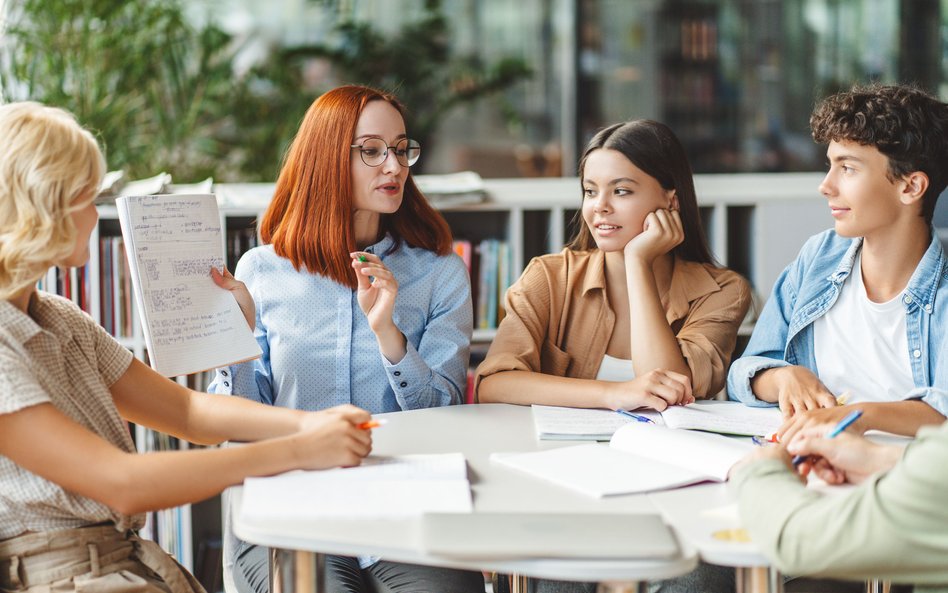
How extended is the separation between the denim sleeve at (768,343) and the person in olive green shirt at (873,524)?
28.8 inches

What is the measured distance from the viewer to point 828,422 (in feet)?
4.91

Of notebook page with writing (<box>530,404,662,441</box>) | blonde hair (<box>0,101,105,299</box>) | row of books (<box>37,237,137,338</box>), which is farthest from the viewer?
row of books (<box>37,237,137,338</box>)

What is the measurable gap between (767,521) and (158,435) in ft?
6.66

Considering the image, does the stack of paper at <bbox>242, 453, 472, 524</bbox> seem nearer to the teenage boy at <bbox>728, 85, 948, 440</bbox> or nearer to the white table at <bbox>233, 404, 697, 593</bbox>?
the white table at <bbox>233, 404, 697, 593</bbox>

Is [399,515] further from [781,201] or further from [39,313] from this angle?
[781,201]

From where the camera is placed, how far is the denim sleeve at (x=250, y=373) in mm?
1890

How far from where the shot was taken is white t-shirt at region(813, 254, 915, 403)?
1812 mm

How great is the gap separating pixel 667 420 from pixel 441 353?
1.67ft

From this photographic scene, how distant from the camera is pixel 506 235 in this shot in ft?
9.27

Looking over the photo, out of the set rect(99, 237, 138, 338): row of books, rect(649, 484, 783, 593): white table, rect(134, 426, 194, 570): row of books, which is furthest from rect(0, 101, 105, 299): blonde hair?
rect(134, 426, 194, 570): row of books

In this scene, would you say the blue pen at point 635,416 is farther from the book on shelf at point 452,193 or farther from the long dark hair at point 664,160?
the book on shelf at point 452,193

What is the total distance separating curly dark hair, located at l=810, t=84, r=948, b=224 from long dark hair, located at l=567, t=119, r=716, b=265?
1.19 ft

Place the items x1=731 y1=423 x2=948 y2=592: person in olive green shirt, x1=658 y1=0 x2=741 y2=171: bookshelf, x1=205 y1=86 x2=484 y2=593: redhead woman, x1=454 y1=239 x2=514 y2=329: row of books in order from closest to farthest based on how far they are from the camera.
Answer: x1=731 y1=423 x2=948 y2=592: person in olive green shirt
x1=205 y1=86 x2=484 y2=593: redhead woman
x1=454 y1=239 x2=514 y2=329: row of books
x1=658 y1=0 x2=741 y2=171: bookshelf

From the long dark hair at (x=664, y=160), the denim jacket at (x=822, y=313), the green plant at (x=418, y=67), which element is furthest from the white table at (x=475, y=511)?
the green plant at (x=418, y=67)
